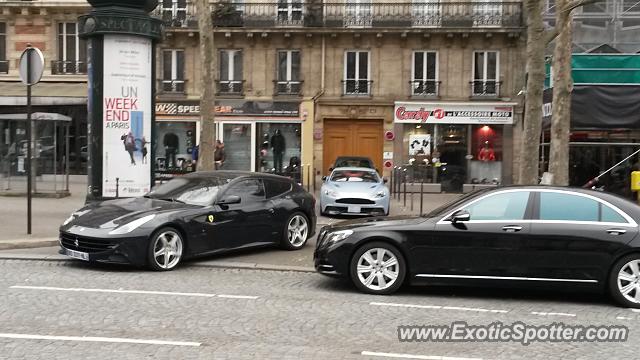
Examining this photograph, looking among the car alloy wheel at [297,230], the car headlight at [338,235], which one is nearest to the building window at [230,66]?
the car alloy wheel at [297,230]

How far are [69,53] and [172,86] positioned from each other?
464cm

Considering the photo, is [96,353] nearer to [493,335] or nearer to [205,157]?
[493,335]

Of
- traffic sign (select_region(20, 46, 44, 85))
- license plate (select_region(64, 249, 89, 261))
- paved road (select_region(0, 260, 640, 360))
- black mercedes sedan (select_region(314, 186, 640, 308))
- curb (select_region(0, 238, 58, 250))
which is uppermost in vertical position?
traffic sign (select_region(20, 46, 44, 85))

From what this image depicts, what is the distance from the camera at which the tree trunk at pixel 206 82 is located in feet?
56.9

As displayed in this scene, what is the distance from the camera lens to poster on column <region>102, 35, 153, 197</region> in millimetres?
13352

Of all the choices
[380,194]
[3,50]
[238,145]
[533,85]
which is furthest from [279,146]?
[533,85]

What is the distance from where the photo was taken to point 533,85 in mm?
12828

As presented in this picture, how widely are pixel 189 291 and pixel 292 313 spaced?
5.42 feet

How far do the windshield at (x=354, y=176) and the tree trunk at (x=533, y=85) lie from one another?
17.3ft

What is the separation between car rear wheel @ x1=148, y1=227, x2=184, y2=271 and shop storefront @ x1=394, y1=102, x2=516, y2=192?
696 inches

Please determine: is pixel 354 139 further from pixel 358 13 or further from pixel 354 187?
pixel 354 187

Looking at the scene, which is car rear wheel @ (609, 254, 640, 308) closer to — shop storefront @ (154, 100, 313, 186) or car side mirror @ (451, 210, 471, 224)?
car side mirror @ (451, 210, 471, 224)

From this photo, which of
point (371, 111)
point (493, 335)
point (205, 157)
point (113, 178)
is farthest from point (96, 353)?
point (371, 111)

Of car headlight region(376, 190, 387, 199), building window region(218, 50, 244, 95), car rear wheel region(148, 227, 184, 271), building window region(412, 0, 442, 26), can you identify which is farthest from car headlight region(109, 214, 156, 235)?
building window region(412, 0, 442, 26)
